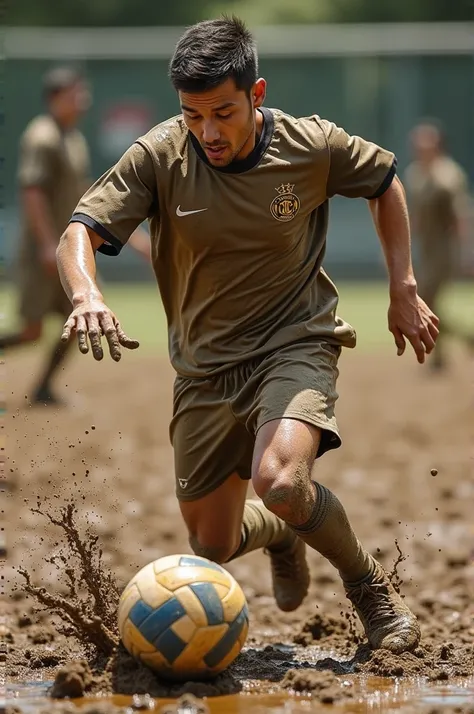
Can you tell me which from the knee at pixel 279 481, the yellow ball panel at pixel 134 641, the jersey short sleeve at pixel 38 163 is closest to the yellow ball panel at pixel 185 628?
the yellow ball panel at pixel 134 641

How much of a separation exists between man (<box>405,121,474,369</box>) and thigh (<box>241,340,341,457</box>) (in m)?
11.1

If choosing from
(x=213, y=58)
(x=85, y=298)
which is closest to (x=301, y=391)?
(x=85, y=298)

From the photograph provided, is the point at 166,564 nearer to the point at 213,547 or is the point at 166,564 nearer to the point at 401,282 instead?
the point at 213,547

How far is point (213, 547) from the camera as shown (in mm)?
6125

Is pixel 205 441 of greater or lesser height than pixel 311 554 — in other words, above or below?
above

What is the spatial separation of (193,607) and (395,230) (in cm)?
204

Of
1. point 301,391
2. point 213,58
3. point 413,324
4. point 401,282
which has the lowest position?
point 301,391

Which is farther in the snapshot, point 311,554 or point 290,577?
point 311,554

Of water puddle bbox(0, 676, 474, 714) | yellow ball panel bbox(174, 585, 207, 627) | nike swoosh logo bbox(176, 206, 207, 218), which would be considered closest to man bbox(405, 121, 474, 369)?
nike swoosh logo bbox(176, 206, 207, 218)

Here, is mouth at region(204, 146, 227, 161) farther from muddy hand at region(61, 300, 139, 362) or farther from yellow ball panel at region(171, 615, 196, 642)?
yellow ball panel at region(171, 615, 196, 642)

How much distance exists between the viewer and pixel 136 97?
26578 mm

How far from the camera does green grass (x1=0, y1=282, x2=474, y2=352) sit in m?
19.1

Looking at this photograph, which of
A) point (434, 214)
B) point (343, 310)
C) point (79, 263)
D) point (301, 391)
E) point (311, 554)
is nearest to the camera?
point (79, 263)

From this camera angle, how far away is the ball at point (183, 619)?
4.90m
